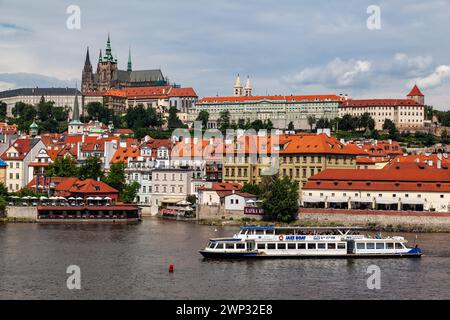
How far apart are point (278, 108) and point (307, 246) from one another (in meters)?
118

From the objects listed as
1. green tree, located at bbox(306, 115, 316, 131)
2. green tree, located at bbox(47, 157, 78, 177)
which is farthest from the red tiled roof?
green tree, located at bbox(47, 157, 78, 177)

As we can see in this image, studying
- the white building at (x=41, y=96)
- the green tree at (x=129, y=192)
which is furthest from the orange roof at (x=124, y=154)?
the white building at (x=41, y=96)

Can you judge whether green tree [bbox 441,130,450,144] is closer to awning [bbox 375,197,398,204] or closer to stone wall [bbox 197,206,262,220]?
awning [bbox 375,197,398,204]

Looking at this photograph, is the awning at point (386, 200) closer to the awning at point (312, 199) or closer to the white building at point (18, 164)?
the awning at point (312, 199)

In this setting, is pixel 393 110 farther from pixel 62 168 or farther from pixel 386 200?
pixel 386 200

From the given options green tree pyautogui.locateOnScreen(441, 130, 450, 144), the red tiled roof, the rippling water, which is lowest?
the rippling water

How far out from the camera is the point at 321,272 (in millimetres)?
38938

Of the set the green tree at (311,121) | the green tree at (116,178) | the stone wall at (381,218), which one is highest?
the green tree at (311,121)

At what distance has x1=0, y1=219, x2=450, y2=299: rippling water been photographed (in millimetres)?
33406

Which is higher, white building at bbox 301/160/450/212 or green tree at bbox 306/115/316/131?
green tree at bbox 306/115/316/131

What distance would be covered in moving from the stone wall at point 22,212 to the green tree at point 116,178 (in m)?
8.42

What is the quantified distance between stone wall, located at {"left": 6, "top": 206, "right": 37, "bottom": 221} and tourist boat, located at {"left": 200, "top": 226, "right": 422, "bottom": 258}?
2276cm

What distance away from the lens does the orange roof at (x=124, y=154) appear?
3044 inches

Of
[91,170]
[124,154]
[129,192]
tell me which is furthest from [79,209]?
[124,154]
